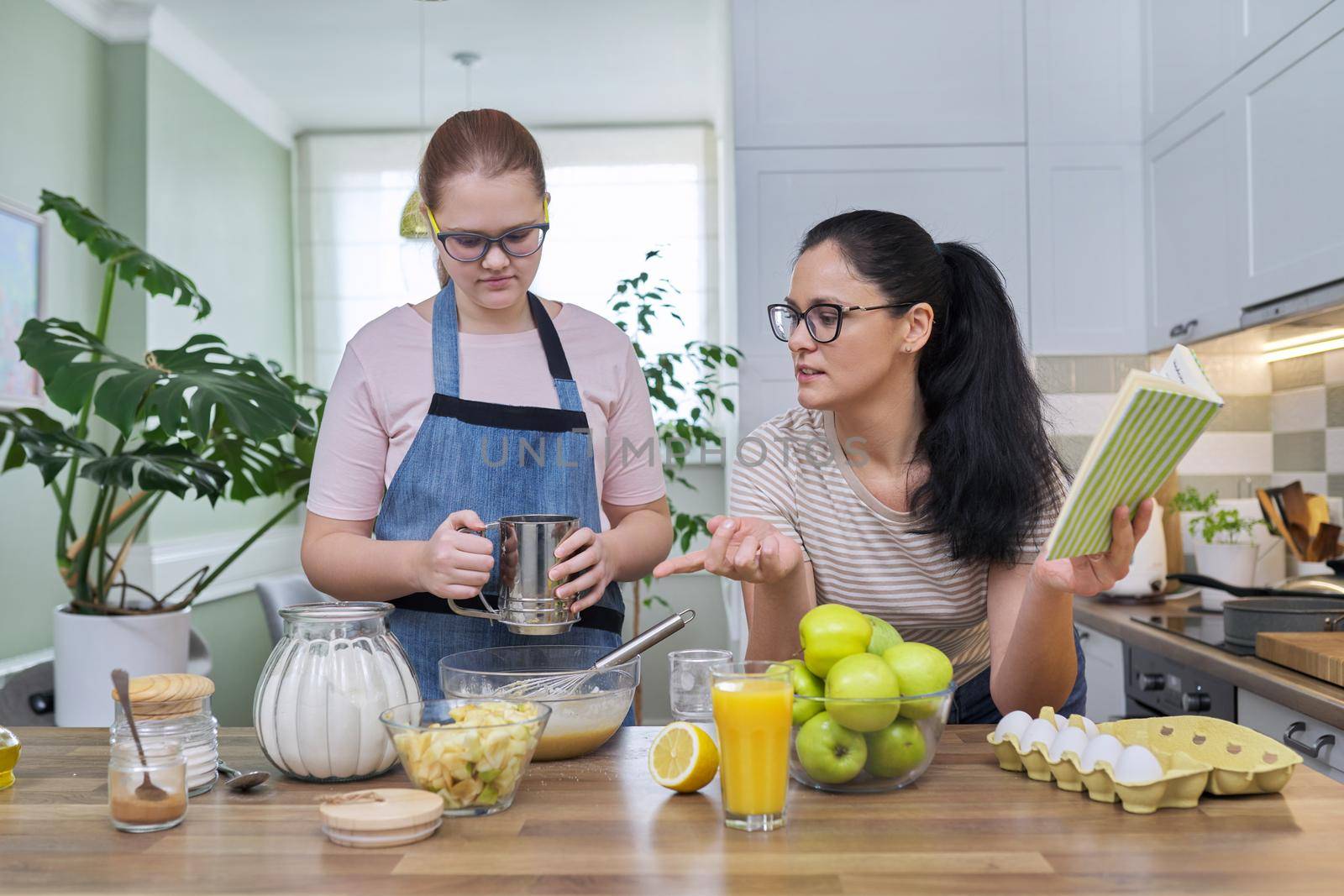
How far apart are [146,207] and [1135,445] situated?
4.14 m

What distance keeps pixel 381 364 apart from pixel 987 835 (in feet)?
3.31

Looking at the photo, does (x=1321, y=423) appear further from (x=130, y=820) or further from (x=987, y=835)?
(x=130, y=820)

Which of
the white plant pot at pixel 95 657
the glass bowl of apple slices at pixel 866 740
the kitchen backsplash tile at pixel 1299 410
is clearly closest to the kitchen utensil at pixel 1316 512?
the kitchen backsplash tile at pixel 1299 410

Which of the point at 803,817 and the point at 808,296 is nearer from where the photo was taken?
the point at 803,817

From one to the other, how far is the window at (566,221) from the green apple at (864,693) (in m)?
4.49

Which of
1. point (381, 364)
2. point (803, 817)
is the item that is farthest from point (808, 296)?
point (803, 817)

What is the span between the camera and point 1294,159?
2541 mm

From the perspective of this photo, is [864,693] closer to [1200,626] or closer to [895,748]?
[895,748]

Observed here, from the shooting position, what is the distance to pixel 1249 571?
2.87 m

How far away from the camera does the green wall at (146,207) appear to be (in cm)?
369

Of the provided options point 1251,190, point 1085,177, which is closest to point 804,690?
point 1251,190

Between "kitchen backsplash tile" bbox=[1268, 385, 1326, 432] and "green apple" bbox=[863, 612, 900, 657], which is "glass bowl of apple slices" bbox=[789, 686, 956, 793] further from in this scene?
"kitchen backsplash tile" bbox=[1268, 385, 1326, 432]

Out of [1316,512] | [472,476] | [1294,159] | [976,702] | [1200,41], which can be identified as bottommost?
[976,702]

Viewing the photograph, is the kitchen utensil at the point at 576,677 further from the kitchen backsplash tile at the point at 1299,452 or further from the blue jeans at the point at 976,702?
the kitchen backsplash tile at the point at 1299,452
